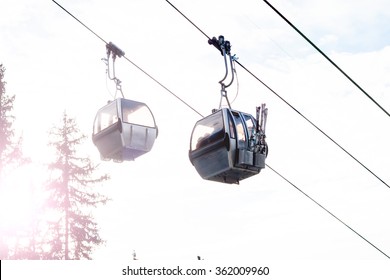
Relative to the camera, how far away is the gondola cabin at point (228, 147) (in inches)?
345

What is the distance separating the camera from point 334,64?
7.51 metres

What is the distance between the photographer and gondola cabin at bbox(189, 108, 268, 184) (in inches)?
345

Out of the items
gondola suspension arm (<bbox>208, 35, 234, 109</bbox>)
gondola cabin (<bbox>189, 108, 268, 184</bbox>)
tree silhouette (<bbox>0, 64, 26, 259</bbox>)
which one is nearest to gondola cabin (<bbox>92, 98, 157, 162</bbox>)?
gondola cabin (<bbox>189, 108, 268, 184</bbox>)

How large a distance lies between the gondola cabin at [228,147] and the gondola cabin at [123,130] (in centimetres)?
137

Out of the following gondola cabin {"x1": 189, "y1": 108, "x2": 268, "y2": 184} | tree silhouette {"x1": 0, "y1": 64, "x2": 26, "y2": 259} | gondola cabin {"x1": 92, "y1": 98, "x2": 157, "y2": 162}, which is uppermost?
tree silhouette {"x1": 0, "y1": 64, "x2": 26, "y2": 259}

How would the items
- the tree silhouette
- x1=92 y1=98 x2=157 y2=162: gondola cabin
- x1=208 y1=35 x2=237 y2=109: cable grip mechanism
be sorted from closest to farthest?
x1=208 y1=35 x2=237 y2=109: cable grip mechanism → x1=92 y1=98 x2=157 y2=162: gondola cabin → the tree silhouette

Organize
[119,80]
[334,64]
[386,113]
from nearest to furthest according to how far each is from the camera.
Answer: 1. [334,64]
2. [386,113]
3. [119,80]

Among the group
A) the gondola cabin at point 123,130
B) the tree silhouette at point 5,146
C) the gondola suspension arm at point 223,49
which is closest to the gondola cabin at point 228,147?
the gondola suspension arm at point 223,49

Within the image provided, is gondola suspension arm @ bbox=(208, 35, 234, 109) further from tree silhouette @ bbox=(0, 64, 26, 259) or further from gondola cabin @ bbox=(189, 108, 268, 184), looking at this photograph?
tree silhouette @ bbox=(0, 64, 26, 259)

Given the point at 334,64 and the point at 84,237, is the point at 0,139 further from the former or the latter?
the point at 334,64

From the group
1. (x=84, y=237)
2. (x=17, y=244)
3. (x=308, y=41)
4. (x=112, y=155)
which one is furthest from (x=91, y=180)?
(x=308, y=41)

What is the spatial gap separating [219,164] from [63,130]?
83.9ft

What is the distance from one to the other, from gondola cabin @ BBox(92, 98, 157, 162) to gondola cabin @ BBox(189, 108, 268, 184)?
1374 millimetres

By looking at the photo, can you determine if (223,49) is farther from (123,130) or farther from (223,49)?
(123,130)
